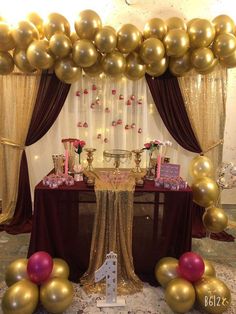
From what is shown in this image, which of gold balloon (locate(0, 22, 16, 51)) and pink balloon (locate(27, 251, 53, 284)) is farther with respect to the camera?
gold balloon (locate(0, 22, 16, 51))

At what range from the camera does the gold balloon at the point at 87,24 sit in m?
2.46

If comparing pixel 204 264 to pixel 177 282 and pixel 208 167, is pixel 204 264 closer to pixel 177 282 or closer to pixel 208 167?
pixel 177 282

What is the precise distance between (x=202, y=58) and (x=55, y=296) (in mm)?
2278

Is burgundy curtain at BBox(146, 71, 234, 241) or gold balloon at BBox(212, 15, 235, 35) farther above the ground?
gold balloon at BBox(212, 15, 235, 35)

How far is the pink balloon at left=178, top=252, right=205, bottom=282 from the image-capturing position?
186cm

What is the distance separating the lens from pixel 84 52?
96.2 inches

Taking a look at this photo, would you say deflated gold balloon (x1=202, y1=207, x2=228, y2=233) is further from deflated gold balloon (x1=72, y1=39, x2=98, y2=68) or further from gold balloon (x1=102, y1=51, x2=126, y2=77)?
deflated gold balloon (x1=72, y1=39, x2=98, y2=68)

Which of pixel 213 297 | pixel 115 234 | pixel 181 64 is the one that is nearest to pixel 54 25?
pixel 181 64

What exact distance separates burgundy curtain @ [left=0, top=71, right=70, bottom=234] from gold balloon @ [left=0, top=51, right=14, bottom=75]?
0.50 m

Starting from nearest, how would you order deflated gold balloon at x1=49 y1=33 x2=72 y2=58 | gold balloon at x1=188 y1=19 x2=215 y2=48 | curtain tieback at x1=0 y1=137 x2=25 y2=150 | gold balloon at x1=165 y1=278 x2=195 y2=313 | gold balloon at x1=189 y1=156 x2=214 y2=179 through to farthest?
gold balloon at x1=165 y1=278 x2=195 y2=313 < deflated gold balloon at x1=49 y1=33 x2=72 y2=58 < gold balloon at x1=188 y1=19 x2=215 y2=48 < gold balloon at x1=189 y1=156 x2=214 y2=179 < curtain tieback at x1=0 y1=137 x2=25 y2=150

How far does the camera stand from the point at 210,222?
261cm

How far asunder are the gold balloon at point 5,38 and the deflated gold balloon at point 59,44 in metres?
0.40

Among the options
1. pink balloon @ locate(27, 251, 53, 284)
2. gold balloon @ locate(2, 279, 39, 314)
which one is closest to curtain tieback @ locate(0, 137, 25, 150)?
pink balloon @ locate(27, 251, 53, 284)

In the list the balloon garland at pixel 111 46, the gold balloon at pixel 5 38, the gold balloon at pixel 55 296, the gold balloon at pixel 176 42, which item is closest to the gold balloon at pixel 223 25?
the balloon garland at pixel 111 46
